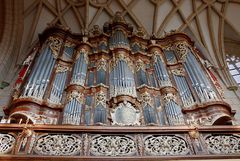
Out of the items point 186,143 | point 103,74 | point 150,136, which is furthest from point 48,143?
point 103,74

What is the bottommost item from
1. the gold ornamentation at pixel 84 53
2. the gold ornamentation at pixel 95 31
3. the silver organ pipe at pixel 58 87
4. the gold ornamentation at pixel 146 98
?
the gold ornamentation at pixel 146 98

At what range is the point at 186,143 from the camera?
681 cm

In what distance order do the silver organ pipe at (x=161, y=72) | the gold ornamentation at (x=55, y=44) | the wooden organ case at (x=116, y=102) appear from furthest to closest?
1. the gold ornamentation at (x=55, y=44)
2. the silver organ pipe at (x=161, y=72)
3. the wooden organ case at (x=116, y=102)

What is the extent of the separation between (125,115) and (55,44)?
4946 millimetres

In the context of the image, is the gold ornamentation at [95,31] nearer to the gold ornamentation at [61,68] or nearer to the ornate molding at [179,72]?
the gold ornamentation at [61,68]

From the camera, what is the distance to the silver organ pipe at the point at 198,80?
908 cm

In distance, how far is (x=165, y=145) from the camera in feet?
22.2

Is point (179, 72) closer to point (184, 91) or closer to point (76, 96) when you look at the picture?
point (184, 91)

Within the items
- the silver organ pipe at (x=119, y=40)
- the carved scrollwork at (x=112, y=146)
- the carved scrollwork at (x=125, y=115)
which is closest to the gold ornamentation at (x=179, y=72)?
the silver organ pipe at (x=119, y=40)

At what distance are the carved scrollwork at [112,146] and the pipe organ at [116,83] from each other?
925 mm

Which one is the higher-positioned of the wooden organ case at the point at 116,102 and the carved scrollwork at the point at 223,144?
the wooden organ case at the point at 116,102

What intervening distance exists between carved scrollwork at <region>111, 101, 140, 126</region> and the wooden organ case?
0.02 metres

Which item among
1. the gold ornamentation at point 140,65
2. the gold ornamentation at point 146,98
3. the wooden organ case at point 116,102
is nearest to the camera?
the wooden organ case at point 116,102

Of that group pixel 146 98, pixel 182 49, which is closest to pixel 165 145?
pixel 146 98
